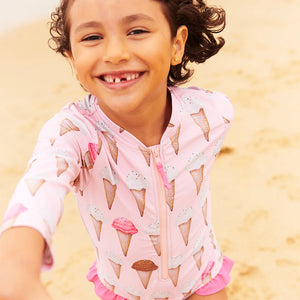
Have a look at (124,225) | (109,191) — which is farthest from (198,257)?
(109,191)

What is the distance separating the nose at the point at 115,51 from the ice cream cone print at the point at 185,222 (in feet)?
1.57

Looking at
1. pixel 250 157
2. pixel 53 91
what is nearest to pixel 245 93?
pixel 250 157

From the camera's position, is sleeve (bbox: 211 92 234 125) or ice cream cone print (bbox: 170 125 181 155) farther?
sleeve (bbox: 211 92 234 125)

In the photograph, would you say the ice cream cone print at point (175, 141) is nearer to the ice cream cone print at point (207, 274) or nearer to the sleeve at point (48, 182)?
the sleeve at point (48, 182)

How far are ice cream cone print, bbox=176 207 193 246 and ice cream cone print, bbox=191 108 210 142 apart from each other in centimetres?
21

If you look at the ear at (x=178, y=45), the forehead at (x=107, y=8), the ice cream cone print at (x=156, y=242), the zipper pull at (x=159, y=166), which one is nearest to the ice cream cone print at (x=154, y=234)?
the ice cream cone print at (x=156, y=242)

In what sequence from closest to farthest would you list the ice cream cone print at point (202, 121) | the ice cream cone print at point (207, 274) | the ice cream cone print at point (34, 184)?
the ice cream cone print at point (34, 184) → the ice cream cone print at point (202, 121) → the ice cream cone print at point (207, 274)

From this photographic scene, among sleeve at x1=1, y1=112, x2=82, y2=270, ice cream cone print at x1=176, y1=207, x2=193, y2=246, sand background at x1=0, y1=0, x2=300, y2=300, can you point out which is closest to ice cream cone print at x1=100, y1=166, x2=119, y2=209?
sleeve at x1=1, y1=112, x2=82, y2=270

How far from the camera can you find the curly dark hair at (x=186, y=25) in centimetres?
130

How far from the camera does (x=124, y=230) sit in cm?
136

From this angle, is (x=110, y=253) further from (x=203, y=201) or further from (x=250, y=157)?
(x=250, y=157)

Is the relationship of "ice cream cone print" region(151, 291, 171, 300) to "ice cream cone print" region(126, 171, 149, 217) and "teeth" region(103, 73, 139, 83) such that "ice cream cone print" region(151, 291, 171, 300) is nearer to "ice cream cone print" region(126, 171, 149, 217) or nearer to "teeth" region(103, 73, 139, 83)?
"ice cream cone print" region(126, 171, 149, 217)

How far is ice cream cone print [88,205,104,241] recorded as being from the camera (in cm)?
134

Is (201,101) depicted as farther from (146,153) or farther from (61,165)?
(61,165)
